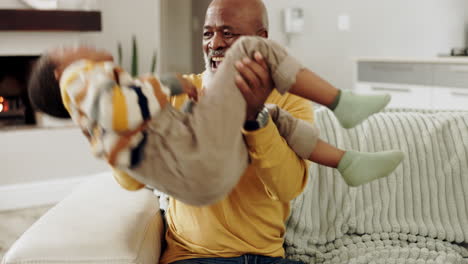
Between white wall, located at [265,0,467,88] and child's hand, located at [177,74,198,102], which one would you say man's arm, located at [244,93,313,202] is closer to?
child's hand, located at [177,74,198,102]

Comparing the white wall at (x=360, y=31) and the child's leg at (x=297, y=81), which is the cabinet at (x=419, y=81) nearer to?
the white wall at (x=360, y=31)

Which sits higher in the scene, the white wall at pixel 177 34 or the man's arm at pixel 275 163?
the white wall at pixel 177 34

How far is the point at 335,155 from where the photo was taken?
3.49 ft

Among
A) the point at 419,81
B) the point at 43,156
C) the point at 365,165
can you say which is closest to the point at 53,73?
the point at 365,165

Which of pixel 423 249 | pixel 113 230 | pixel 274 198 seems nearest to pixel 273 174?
pixel 274 198

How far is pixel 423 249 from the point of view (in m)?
1.45

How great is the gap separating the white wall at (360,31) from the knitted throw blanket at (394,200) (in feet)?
8.18

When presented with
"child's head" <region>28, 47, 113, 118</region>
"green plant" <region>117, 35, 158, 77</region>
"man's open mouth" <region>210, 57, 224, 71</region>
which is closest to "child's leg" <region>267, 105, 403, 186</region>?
"man's open mouth" <region>210, 57, 224, 71</region>

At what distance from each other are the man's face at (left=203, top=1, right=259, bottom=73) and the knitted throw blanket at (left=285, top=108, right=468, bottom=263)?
1.78 feet

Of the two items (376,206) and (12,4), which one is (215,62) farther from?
(12,4)

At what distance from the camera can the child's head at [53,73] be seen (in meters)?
1.01

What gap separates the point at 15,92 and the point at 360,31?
2.71 meters

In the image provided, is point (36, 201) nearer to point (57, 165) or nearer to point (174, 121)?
point (57, 165)

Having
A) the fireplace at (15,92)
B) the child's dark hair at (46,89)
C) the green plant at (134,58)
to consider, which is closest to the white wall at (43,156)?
the fireplace at (15,92)
